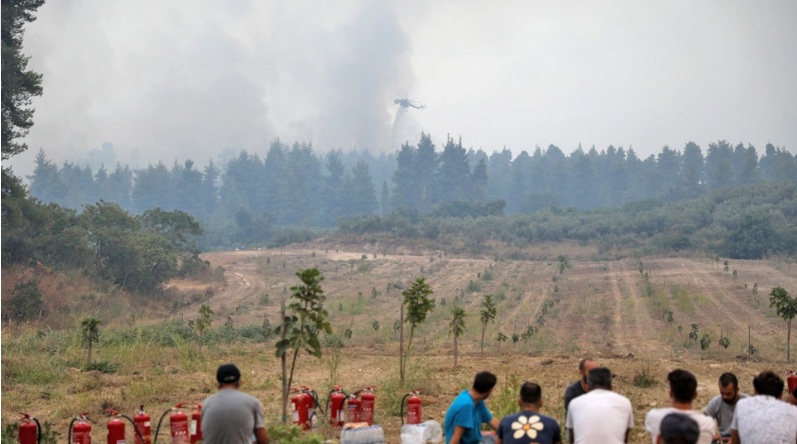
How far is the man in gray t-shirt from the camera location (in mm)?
5805

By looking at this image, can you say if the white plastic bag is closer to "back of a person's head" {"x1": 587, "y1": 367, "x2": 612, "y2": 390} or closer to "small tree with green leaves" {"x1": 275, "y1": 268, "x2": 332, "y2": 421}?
"small tree with green leaves" {"x1": 275, "y1": 268, "x2": 332, "y2": 421}

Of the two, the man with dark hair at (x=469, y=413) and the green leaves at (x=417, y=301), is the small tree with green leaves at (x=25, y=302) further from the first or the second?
the man with dark hair at (x=469, y=413)

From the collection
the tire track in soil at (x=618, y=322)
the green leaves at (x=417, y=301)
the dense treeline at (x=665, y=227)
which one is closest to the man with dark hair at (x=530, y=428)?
the green leaves at (x=417, y=301)

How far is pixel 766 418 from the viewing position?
17.5ft

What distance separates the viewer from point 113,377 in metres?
14.7

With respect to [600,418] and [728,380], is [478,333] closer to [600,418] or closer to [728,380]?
[728,380]

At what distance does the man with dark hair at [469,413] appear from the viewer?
6.19 m

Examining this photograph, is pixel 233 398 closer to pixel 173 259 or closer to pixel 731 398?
pixel 731 398

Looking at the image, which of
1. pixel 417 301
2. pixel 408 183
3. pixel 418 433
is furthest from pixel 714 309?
pixel 408 183

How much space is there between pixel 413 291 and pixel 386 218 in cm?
4919

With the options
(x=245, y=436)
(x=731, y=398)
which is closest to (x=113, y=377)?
(x=245, y=436)

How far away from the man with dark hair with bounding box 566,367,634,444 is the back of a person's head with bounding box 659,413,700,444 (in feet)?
3.71

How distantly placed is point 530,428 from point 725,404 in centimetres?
217

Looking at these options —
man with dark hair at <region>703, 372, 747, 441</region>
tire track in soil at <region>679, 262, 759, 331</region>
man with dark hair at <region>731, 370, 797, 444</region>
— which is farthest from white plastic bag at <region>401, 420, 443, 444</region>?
tire track in soil at <region>679, 262, 759, 331</region>
